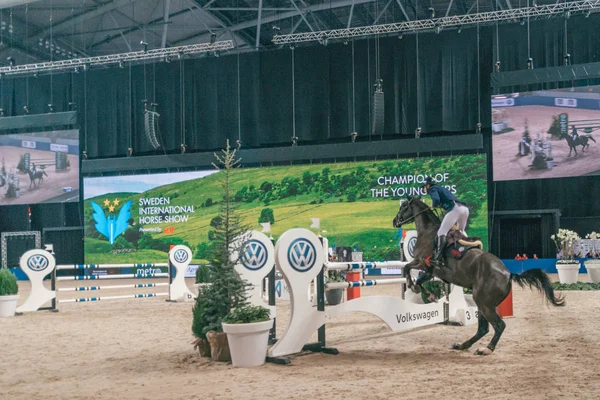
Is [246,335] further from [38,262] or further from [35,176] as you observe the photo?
[35,176]

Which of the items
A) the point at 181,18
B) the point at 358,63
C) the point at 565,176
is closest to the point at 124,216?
the point at 181,18

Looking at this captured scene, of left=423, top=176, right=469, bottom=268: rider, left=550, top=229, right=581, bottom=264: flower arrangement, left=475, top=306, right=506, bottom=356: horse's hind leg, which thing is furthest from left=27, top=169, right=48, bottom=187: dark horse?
left=475, top=306, right=506, bottom=356: horse's hind leg

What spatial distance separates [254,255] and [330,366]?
150cm

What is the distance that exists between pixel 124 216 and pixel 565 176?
→ 533 inches

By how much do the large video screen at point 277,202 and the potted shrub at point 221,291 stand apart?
37.4 ft

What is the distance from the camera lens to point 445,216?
287 inches

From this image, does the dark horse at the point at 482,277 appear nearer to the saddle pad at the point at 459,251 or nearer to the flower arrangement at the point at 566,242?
the saddle pad at the point at 459,251

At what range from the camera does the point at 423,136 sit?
20.0 meters

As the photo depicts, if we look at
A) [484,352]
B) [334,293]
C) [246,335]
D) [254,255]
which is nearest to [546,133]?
[334,293]

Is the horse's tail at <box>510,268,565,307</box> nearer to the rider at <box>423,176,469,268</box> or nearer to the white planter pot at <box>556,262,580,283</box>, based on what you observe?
the rider at <box>423,176,469,268</box>

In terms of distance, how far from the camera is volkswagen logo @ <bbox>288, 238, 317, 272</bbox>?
6465 mm

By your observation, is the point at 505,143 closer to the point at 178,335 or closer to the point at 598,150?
the point at 598,150

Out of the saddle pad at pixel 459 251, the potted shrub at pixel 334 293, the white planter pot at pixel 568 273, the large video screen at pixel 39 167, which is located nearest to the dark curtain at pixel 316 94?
the large video screen at pixel 39 167

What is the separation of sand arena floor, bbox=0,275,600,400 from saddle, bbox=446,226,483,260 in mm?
1022
